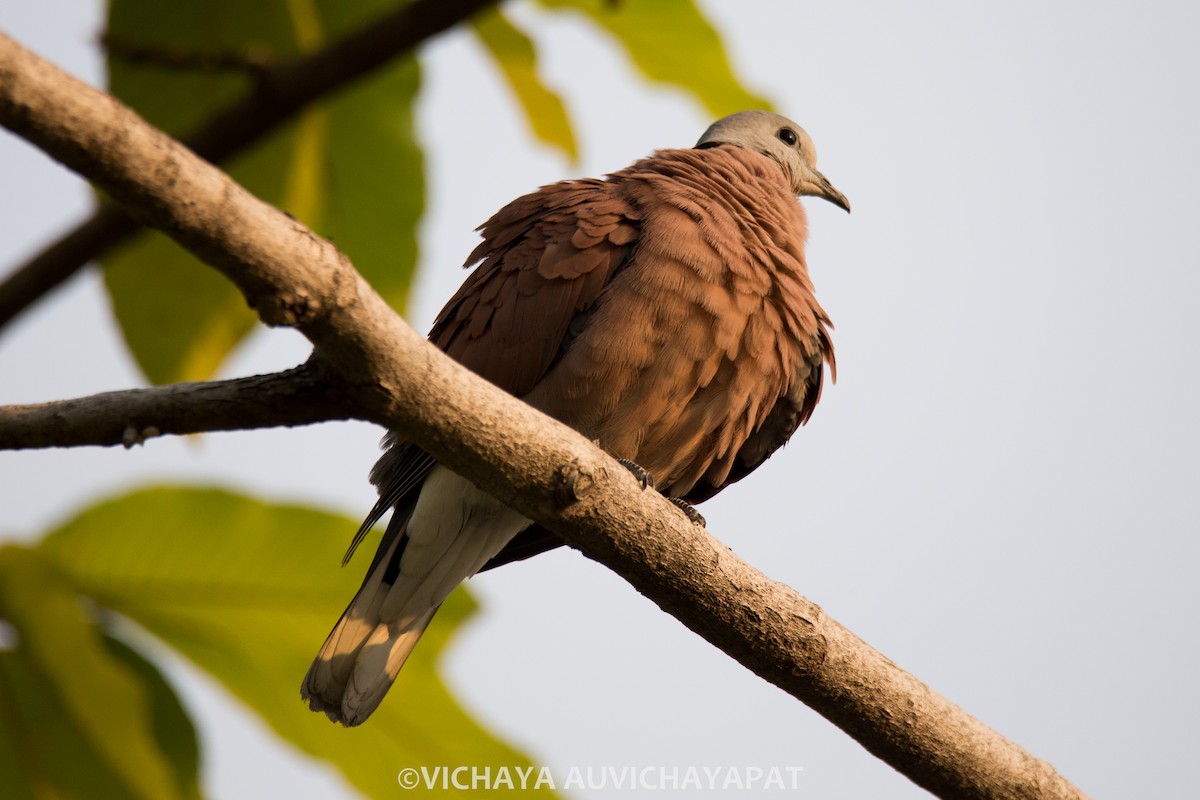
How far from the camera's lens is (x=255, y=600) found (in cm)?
288

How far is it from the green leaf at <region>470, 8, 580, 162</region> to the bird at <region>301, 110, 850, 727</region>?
27 cm

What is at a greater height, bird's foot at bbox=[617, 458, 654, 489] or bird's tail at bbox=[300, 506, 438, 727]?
bird's foot at bbox=[617, 458, 654, 489]

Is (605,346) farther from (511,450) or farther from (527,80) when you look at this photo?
(511,450)

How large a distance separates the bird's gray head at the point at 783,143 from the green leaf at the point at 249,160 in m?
2.01

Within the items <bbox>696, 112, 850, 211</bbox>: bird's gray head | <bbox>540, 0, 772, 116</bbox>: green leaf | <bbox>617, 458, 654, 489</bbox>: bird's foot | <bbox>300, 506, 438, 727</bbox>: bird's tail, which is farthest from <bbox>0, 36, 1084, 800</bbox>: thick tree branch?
<bbox>696, 112, 850, 211</bbox>: bird's gray head

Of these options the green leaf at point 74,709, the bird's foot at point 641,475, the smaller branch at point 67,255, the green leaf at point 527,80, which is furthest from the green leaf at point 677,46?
the green leaf at point 74,709

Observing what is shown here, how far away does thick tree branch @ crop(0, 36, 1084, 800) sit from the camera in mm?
1582

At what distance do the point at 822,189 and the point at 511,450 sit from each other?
329cm

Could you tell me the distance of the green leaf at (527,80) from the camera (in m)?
3.35

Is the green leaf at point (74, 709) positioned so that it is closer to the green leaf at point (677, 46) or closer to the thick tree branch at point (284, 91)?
the thick tree branch at point (284, 91)

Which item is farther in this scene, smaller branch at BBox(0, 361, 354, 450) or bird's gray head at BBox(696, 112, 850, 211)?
bird's gray head at BBox(696, 112, 850, 211)

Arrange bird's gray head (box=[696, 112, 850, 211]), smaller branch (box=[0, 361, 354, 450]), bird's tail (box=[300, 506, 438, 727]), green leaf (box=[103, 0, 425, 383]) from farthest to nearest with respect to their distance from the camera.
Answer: bird's gray head (box=[696, 112, 850, 211]), bird's tail (box=[300, 506, 438, 727]), green leaf (box=[103, 0, 425, 383]), smaller branch (box=[0, 361, 354, 450])

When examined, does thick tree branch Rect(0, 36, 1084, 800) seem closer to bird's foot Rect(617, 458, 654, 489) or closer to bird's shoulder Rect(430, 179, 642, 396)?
bird's foot Rect(617, 458, 654, 489)

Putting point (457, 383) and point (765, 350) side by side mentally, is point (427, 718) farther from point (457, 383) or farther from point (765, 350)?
point (765, 350)
